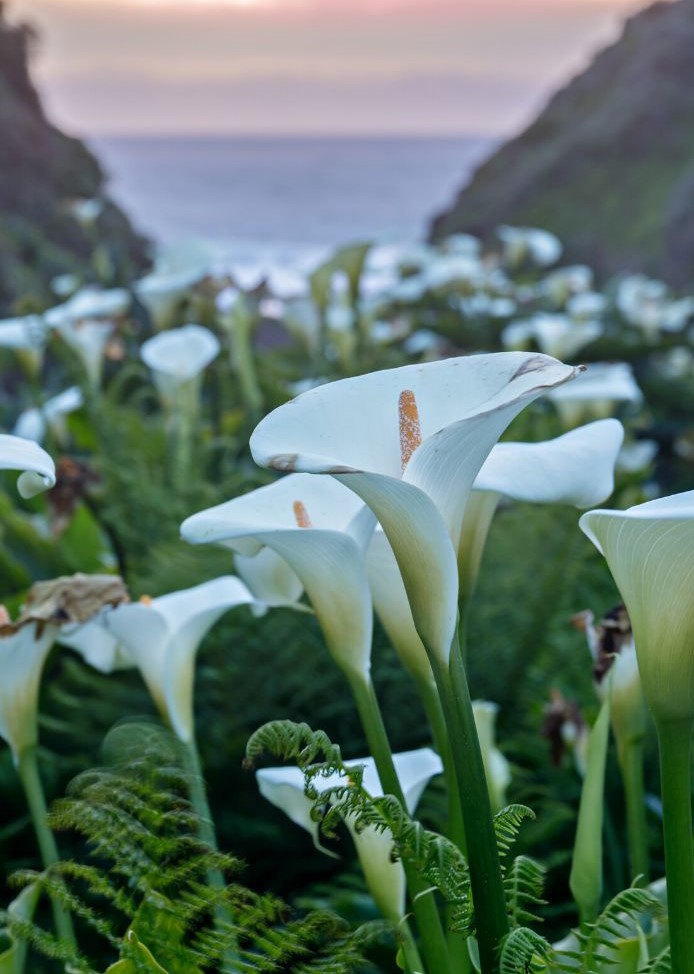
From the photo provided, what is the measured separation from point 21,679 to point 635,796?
293 millimetres

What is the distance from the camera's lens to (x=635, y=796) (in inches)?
21.1

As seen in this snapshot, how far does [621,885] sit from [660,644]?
1.34ft

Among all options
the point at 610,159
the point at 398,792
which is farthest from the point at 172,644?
the point at 610,159

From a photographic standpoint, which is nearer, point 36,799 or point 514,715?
point 36,799

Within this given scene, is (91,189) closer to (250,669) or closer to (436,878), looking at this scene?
(250,669)

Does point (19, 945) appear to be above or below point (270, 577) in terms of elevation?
below

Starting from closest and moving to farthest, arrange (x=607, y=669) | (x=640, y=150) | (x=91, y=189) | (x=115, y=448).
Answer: (x=607, y=669) < (x=115, y=448) < (x=91, y=189) < (x=640, y=150)

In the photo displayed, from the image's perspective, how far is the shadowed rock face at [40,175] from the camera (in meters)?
3.69

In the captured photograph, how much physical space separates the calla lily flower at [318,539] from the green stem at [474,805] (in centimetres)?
5

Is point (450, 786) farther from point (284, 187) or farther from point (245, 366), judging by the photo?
point (284, 187)

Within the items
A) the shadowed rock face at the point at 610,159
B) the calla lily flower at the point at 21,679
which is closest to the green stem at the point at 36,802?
the calla lily flower at the point at 21,679

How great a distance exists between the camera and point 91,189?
399cm

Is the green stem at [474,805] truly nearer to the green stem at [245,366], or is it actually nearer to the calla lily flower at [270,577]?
the calla lily flower at [270,577]

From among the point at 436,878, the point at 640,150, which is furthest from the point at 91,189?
the point at 640,150
